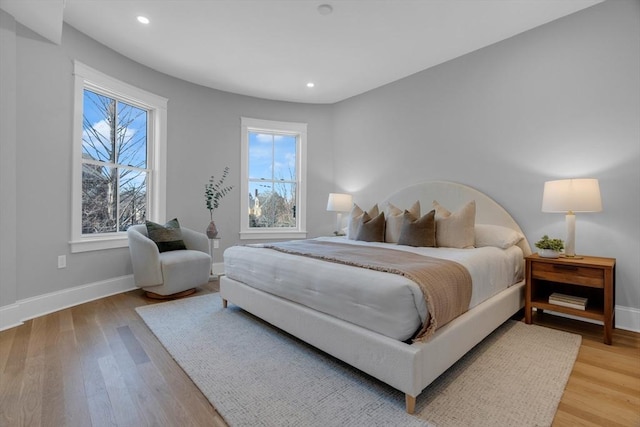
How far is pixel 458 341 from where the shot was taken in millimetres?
1768

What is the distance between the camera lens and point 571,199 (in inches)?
95.0

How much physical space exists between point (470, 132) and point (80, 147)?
4.30 metres

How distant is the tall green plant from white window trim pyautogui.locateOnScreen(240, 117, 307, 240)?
251mm

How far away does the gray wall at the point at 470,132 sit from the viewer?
252 centimetres

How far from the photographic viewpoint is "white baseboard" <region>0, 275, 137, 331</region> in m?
2.51

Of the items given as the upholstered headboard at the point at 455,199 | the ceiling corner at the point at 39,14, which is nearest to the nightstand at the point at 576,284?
the upholstered headboard at the point at 455,199

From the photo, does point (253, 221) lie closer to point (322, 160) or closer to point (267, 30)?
point (322, 160)

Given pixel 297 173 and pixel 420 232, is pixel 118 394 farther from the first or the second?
pixel 297 173

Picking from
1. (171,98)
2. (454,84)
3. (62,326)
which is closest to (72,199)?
A: (62,326)

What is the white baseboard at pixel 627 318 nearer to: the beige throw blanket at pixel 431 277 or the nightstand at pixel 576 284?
the nightstand at pixel 576 284

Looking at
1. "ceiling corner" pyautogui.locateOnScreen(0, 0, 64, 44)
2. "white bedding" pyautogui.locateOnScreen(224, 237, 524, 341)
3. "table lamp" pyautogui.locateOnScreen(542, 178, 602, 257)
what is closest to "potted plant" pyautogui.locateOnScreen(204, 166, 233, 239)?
"white bedding" pyautogui.locateOnScreen(224, 237, 524, 341)

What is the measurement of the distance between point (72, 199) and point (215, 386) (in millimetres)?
2656

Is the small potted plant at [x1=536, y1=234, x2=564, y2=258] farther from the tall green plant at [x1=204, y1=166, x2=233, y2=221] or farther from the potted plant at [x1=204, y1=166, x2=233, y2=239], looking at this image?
the tall green plant at [x1=204, y1=166, x2=233, y2=221]

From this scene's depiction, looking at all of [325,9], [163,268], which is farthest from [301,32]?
[163,268]
